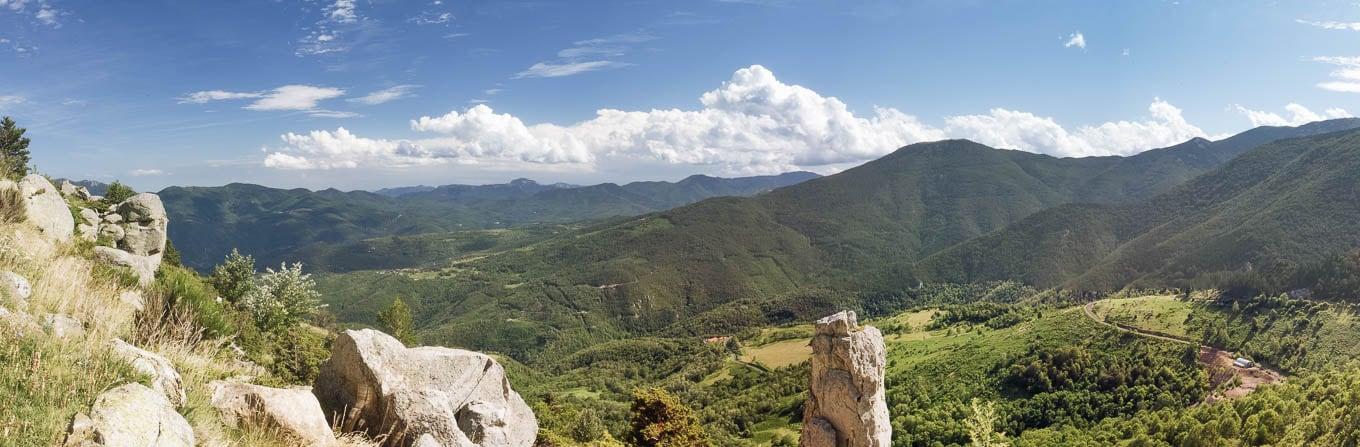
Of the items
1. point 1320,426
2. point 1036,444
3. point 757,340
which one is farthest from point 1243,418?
point 757,340

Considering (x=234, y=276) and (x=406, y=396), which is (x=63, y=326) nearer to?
(x=406, y=396)

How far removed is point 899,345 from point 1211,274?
101620 mm

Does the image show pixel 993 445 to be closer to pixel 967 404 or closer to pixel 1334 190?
pixel 967 404

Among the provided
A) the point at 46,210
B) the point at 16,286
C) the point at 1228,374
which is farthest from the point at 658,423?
the point at 1228,374

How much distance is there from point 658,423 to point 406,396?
23218 millimetres

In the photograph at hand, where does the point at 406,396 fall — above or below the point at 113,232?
below

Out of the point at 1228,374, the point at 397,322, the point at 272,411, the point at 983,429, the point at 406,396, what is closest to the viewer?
the point at 272,411

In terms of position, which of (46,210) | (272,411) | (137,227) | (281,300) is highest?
(46,210)

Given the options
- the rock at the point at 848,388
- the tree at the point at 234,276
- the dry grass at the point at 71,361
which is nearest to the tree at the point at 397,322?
the tree at the point at 234,276

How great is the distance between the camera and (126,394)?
6805mm

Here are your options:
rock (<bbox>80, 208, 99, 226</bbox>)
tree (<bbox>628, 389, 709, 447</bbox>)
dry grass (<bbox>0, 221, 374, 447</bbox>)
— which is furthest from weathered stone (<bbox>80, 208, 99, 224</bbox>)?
tree (<bbox>628, 389, 709, 447</bbox>)

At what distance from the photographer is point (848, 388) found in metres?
22.2

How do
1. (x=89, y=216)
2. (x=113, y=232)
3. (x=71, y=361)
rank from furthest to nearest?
(x=113, y=232)
(x=89, y=216)
(x=71, y=361)

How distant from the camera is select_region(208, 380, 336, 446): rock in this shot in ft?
30.8
